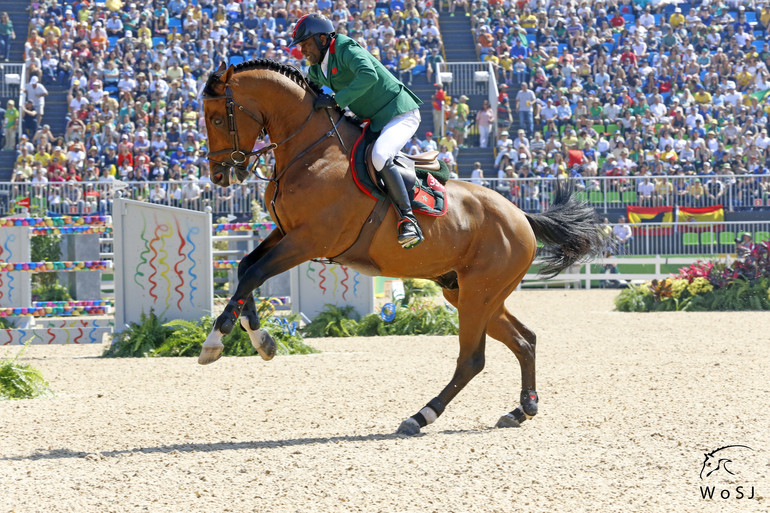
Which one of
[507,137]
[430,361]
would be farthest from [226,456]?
[507,137]

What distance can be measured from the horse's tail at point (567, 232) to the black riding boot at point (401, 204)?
5.11 feet

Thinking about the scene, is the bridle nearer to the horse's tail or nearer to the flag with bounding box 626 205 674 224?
the horse's tail

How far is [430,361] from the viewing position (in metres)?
10.1

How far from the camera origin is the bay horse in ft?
20.8

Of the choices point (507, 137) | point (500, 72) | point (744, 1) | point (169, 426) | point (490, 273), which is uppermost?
point (744, 1)

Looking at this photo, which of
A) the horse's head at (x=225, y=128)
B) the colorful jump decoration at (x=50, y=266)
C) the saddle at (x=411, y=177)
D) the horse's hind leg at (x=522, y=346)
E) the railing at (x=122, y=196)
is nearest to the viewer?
the horse's head at (x=225, y=128)

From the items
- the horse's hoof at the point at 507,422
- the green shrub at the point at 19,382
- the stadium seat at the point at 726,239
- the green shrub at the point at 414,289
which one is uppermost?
the stadium seat at the point at 726,239

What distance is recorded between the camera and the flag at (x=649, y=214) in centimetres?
2235

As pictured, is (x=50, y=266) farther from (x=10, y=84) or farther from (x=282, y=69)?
(x=10, y=84)

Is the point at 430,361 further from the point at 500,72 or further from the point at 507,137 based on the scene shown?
the point at 500,72

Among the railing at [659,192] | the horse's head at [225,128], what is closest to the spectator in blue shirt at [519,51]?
the railing at [659,192]

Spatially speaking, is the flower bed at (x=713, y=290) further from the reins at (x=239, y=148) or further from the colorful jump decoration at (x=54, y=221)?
the reins at (x=239, y=148)

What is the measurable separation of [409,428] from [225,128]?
2.24 m

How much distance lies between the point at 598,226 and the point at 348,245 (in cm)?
242
